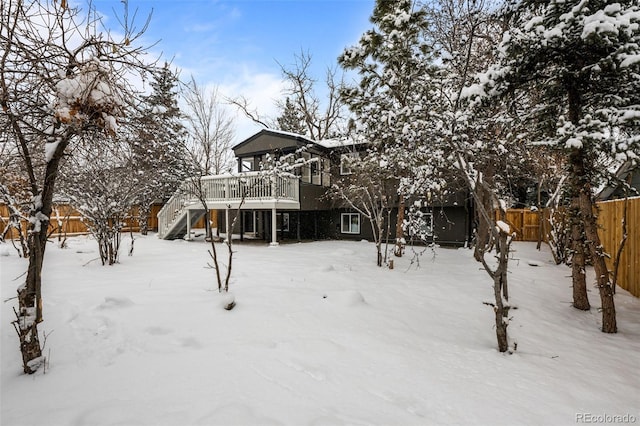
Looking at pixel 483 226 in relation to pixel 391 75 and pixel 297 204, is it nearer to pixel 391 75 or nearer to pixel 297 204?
pixel 391 75

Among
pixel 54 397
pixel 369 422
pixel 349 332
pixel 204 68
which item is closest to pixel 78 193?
pixel 204 68

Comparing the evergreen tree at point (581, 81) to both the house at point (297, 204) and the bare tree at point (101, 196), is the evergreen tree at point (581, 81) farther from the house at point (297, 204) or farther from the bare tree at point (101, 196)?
the bare tree at point (101, 196)

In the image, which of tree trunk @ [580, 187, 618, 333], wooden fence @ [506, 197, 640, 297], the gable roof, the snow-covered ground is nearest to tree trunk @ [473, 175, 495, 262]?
wooden fence @ [506, 197, 640, 297]

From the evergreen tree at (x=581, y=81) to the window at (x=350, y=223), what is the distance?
31.8ft

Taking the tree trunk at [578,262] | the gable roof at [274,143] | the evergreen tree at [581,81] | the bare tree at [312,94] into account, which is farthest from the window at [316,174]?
the tree trunk at [578,262]

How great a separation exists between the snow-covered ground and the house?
6077 mm

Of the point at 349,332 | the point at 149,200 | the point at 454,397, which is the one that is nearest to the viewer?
the point at 454,397

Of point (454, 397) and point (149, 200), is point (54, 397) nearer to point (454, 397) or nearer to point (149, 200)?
point (454, 397)

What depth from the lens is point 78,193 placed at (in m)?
7.06

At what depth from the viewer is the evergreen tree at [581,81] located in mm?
3664

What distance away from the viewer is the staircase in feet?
38.3

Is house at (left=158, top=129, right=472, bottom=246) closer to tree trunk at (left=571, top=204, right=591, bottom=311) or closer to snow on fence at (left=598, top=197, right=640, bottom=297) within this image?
snow on fence at (left=598, top=197, right=640, bottom=297)

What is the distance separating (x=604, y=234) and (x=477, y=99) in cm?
514

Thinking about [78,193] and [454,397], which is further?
[78,193]
